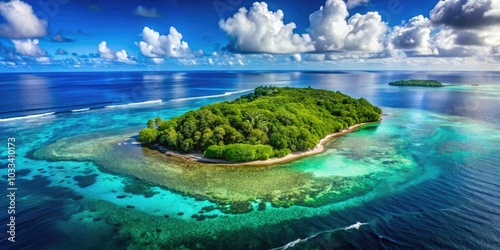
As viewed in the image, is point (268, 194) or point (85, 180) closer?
point (268, 194)

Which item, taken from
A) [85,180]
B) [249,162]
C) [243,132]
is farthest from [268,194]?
[85,180]

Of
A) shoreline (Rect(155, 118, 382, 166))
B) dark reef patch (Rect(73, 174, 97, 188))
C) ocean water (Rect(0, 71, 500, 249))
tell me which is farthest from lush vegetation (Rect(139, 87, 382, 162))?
dark reef patch (Rect(73, 174, 97, 188))

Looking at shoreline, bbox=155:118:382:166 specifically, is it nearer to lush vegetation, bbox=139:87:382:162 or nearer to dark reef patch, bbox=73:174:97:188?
lush vegetation, bbox=139:87:382:162

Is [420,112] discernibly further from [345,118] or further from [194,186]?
[194,186]

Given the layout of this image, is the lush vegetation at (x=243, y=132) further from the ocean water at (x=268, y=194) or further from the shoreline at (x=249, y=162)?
the ocean water at (x=268, y=194)

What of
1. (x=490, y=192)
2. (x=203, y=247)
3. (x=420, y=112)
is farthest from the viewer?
(x=420, y=112)

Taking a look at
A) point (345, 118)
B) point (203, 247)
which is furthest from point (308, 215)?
point (345, 118)

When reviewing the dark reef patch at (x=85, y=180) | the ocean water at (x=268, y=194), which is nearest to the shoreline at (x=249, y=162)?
the ocean water at (x=268, y=194)

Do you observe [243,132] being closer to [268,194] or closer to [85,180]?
[268,194]

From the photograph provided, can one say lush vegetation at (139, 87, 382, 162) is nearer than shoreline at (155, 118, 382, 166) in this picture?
No

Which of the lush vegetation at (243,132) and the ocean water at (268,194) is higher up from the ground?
the lush vegetation at (243,132)

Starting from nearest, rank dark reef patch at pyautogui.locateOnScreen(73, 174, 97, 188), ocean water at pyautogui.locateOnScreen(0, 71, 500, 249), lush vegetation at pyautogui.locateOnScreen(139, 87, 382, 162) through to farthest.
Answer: ocean water at pyautogui.locateOnScreen(0, 71, 500, 249) → dark reef patch at pyautogui.locateOnScreen(73, 174, 97, 188) → lush vegetation at pyautogui.locateOnScreen(139, 87, 382, 162)
